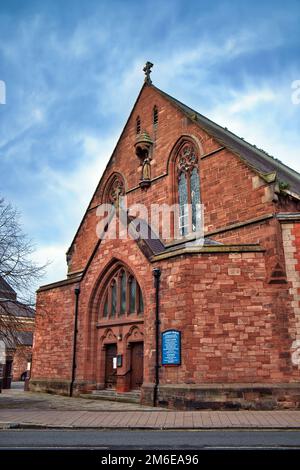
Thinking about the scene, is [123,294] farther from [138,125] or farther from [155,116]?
[138,125]

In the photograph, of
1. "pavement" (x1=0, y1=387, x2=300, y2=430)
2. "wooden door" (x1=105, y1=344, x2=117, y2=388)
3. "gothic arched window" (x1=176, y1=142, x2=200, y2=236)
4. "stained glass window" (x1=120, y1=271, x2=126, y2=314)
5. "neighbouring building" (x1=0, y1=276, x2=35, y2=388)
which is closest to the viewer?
"pavement" (x1=0, y1=387, x2=300, y2=430)

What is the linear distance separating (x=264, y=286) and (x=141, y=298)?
5527 millimetres

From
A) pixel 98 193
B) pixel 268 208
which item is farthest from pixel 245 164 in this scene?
pixel 98 193

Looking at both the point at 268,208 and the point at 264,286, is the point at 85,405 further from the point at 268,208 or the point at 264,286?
the point at 268,208

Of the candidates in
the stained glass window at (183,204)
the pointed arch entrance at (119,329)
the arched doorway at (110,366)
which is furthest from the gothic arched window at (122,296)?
the stained glass window at (183,204)

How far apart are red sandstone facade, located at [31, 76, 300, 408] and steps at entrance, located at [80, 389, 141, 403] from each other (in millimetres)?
368

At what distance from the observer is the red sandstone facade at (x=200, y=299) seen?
13984mm

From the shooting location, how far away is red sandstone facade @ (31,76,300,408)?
1398 centimetres

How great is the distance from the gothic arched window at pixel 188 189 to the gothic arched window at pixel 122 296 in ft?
10.8

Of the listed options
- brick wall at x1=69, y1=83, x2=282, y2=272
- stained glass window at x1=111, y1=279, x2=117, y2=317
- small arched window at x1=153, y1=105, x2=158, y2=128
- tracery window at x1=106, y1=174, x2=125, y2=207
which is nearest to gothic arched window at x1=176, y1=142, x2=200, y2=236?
brick wall at x1=69, y1=83, x2=282, y2=272

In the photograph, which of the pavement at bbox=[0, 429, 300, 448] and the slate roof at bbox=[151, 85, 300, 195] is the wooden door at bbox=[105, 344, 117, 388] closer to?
the pavement at bbox=[0, 429, 300, 448]

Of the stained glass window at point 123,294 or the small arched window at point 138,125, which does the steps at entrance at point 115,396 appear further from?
the small arched window at point 138,125

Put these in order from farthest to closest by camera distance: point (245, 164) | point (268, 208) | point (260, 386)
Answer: point (245, 164) → point (268, 208) → point (260, 386)

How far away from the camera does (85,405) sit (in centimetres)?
1544
